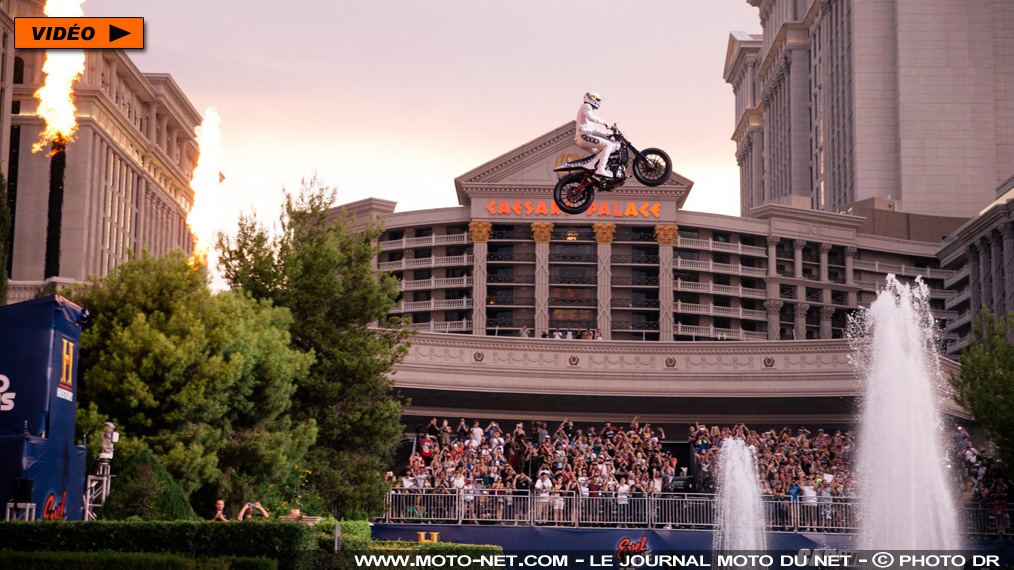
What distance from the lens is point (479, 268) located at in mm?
87875

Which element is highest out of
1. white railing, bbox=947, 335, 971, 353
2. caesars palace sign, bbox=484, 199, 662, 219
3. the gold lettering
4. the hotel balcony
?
caesars palace sign, bbox=484, 199, 662, 219

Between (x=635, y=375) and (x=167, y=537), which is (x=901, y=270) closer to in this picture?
(x=635, y=375)

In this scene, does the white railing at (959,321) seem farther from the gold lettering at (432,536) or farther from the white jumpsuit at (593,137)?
the white jumpsuit at (593,137)

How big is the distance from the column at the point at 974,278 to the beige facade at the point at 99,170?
76.9 metres

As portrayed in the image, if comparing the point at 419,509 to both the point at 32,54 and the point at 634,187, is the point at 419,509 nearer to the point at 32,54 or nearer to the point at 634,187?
the point at 634,187

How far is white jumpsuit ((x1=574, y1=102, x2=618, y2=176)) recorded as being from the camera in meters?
25.8

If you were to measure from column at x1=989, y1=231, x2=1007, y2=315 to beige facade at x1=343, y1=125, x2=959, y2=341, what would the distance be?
1089cm

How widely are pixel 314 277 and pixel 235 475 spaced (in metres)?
7.63

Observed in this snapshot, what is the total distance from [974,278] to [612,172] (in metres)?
68.9

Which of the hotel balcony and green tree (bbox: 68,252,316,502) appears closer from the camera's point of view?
green tree (bbox: 68,252,316,502)

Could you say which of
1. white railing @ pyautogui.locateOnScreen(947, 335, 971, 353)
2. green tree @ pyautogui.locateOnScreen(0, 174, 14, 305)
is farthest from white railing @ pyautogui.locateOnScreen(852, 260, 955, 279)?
green tree @ pyautogui.locateOnScreen(0, 174, 14, 305)

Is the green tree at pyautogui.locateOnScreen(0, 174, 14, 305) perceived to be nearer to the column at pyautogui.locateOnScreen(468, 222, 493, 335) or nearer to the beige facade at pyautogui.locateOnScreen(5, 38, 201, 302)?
the column at pyautogui.locateOnScreen(468, 222, 493, 335)

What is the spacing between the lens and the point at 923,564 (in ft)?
96.5

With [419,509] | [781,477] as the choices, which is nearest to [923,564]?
[781,477]
